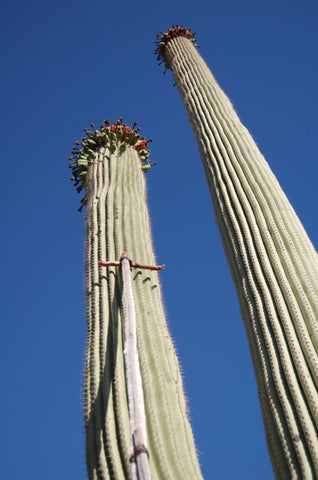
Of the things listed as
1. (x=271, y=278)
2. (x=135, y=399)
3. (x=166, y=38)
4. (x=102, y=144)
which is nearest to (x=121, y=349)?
(x=135, y=399)

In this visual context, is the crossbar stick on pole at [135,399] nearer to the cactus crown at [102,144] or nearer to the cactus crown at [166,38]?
the cactus crown at [102,144]

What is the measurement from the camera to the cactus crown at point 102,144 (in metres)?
5.90

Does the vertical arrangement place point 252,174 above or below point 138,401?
above

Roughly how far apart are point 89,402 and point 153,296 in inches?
40.0

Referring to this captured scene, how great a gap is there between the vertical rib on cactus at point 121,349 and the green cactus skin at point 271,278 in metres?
0.78

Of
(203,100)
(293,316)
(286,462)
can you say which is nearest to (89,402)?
(286,462)

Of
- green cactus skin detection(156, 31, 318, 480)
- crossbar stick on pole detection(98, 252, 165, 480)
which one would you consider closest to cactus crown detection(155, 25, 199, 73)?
green cactus skin detection(156, 31, 318, 480)

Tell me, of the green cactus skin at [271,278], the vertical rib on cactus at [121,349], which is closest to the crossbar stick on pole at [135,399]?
the vertical rib on cactus at [121,349]

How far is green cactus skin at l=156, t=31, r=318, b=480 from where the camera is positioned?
358 centimetres

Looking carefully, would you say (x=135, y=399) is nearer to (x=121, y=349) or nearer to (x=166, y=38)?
(x=121, y=349)

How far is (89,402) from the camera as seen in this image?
331cm

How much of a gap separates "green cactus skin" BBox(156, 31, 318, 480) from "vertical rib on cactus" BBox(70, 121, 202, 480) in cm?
78

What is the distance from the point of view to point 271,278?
14.6 ft

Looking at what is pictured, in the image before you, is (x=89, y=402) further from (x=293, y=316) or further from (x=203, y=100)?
(x=203, y=100)
